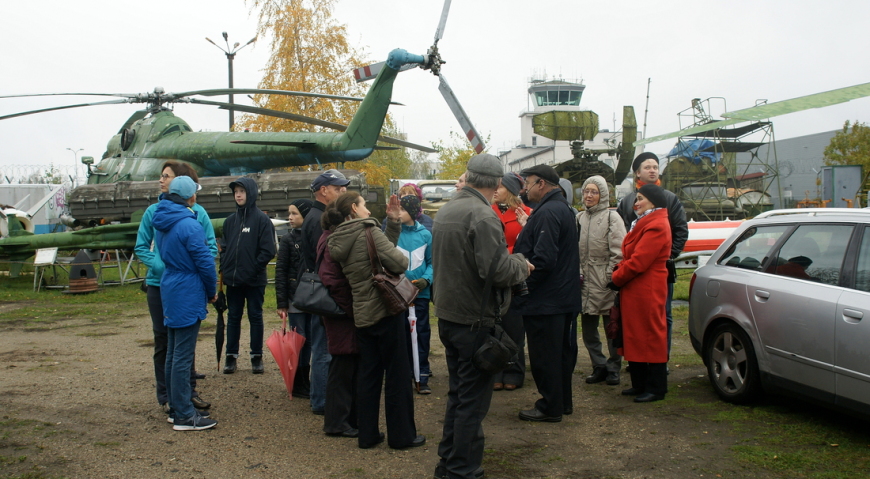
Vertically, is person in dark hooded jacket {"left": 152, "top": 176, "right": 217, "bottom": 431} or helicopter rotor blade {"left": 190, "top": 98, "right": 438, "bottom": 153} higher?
helicopter rotor blade {"left": 190, "top": 98, "right": 438, "bottom": 153}

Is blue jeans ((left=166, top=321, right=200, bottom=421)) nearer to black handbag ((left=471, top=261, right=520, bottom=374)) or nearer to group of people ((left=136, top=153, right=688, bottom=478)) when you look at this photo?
group of people ((left=136, top=153, right=688, bottom=478))

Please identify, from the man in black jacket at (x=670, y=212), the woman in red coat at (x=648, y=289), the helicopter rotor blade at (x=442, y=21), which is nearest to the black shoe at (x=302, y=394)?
the woman in red coat at (x=648, y=289)

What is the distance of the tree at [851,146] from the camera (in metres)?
30.6

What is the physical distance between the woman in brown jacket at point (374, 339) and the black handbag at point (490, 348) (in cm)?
76

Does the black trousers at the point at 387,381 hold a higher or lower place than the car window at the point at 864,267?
lower

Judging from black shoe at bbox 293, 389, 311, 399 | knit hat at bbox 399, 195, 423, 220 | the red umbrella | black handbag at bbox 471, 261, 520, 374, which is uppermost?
knit hat at bbox 399, 195, 423, 220

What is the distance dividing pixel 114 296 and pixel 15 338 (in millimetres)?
3809

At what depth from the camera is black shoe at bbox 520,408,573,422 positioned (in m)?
4.63

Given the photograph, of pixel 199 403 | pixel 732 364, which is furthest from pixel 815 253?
pixel 199 403

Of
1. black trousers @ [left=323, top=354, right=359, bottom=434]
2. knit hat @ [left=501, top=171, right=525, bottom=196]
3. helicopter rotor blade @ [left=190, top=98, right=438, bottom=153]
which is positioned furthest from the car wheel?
helicopter rotor blade @ [left=190, top=98, right=438, bottom=153]

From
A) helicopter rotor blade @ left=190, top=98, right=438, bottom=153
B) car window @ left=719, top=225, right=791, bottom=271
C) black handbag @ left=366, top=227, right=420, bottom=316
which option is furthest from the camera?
helicopter rotor blade @ left=190, top=98, right=438, bottom=153

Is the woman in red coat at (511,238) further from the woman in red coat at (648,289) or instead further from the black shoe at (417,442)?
the black shoe at (417,442)

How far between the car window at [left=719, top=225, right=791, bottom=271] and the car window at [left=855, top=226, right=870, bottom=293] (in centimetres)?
68

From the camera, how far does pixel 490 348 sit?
3.43 meters
